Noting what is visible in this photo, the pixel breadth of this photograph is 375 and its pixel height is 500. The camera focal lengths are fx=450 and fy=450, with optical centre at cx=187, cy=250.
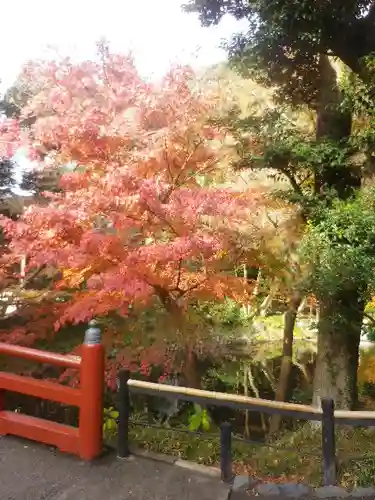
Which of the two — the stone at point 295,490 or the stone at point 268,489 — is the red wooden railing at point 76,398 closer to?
the stone at point 268,489

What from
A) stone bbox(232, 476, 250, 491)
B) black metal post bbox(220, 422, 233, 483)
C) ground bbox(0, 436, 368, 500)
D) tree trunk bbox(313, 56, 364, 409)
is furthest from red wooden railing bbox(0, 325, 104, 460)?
tree trunk bbox(313, 56, 364, 409)

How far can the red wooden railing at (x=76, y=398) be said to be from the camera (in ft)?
13.0

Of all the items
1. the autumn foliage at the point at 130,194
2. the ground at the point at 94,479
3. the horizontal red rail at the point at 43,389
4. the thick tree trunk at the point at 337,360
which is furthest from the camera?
the thick tree trunk at the point at 337,360

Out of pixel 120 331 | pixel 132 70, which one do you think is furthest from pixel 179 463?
pixel 132 70

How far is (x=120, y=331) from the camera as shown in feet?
25.1

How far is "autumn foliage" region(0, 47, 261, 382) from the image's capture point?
5.49 m

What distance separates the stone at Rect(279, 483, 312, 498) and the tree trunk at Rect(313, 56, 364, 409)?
89.8 inches

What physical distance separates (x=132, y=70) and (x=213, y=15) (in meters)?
1.32

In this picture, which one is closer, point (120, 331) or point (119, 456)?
point (119, 456)

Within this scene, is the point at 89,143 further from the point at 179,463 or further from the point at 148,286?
the point at 179,463

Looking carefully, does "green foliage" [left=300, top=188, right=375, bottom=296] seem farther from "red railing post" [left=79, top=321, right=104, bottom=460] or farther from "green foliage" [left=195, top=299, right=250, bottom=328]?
"green foliage" [left=195, top=299, right=250, bottom=328]

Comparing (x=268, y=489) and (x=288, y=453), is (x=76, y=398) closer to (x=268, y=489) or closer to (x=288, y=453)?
(x=268, y=489)

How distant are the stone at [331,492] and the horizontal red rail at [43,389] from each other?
87.9 inches

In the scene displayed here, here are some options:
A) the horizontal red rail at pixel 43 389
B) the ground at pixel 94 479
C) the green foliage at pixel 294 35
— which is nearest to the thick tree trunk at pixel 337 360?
the ground at pixel 94 479
